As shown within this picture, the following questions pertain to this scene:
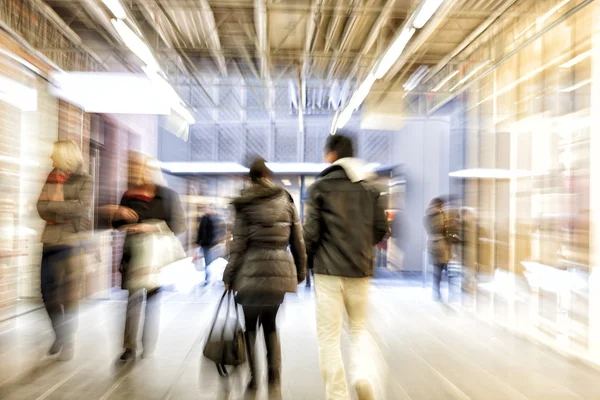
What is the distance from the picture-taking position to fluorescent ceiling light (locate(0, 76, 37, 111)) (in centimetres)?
490

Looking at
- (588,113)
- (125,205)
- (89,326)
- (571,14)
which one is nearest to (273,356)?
(125,205)

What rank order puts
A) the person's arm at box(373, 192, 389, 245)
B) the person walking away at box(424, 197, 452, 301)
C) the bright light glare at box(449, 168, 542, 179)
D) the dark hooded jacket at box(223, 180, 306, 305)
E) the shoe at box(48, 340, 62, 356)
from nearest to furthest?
1. the person's arm at box(373, 192, 389, 245)
2. the dark hooded jacket at box(223, 180, 306, 305)
3. the shoe at box(48, 340, 62, 356)
4. the bright light glare at box(449, 168, 542, 179)
5. the person walking away at box(424, 197, 452, 301)

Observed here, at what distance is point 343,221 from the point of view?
2.57 metres

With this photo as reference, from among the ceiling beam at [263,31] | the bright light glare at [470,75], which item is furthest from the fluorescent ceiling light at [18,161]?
the bright light glare at [470,75]

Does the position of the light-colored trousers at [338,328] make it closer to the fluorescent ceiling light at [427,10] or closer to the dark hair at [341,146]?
the dark hair at [341,146]

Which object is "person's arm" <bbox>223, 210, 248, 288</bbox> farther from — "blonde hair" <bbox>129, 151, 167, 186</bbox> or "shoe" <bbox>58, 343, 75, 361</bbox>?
"shoe" <bbox>58, 343, 75, 361</bbox>

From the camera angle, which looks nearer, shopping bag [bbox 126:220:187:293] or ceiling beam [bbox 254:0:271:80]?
shopping bag [bbox 126:220:187:293]

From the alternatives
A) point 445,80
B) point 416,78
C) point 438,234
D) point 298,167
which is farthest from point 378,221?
point 416,78

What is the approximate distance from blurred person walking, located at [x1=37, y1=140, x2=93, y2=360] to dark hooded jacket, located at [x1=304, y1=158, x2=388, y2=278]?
72.5 inches

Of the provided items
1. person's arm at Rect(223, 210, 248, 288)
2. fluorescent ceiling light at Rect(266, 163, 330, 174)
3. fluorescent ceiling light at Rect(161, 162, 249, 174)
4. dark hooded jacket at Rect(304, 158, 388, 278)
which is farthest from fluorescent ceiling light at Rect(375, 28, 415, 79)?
Result: fluorescent ceiling light at Rect(161, 162, 249, 174)

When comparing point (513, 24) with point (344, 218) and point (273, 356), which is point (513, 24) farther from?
point (273, 356)

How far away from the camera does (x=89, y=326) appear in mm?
4977

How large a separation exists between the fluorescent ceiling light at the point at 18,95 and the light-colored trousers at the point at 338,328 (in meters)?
4.21

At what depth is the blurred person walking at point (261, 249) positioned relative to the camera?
9.18 ft
